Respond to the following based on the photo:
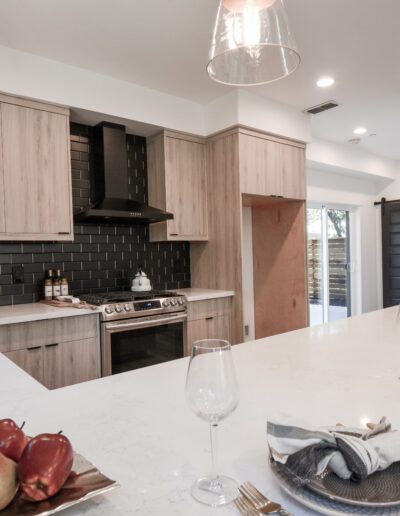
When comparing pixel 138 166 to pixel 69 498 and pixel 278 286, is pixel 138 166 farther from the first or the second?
pixel 69 498

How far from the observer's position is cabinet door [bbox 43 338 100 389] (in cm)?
260

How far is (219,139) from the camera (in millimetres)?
3717

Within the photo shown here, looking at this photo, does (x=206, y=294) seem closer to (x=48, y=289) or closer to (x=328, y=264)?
(x=48, y=289)

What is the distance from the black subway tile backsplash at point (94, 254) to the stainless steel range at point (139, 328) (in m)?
0.32

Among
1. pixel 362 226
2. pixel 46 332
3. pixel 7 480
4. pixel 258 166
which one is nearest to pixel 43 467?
pixel 7 480

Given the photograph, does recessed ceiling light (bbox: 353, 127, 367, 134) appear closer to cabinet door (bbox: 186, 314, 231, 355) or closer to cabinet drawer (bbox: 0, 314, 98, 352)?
cabinet door (bbox: 186, 314, 231, 355)

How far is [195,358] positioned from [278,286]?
3720 millimetres

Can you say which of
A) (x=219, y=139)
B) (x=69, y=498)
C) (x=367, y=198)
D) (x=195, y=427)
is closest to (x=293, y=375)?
(x=195, y=427)

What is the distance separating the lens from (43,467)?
55 centimetres

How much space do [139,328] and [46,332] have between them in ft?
2.28

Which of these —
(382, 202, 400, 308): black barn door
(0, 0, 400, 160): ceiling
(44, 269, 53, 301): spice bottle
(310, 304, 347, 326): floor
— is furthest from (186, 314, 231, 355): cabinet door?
(382, 202, 400, 308): black barn door

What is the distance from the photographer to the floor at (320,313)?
5.66 metres

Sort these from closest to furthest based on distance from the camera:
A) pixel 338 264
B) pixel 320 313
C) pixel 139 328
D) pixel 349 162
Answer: pixel 139 328 → pixel 349 162 → pixel 320 313 → pixel 338 264

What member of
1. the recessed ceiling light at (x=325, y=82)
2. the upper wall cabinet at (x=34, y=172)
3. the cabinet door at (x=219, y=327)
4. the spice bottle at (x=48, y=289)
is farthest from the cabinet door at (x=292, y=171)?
the spice bottle at (x=48, y=289)
